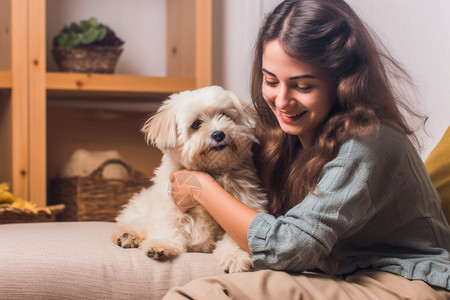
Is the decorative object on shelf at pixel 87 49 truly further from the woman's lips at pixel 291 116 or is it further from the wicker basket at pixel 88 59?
the woman's lips at pixel 291 116

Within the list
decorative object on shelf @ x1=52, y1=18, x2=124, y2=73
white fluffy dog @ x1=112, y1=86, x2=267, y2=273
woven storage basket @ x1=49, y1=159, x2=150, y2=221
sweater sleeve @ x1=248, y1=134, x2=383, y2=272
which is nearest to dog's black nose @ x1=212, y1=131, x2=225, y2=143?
white fluffy dog @ x1=112, y1=86, x2=267, y2=273

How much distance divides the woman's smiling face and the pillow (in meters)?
0.40

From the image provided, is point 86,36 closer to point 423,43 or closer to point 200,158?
point 200,158

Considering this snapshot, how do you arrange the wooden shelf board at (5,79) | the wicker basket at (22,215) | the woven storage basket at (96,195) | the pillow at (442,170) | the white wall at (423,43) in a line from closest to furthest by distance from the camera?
the pillow at (442,170) → the white wall at (423,43) → the wicker basket at (22,215) → the wooden shelf board at (5,79) → the woven storage basket at (96,195)

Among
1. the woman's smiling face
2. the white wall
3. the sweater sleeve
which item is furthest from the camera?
the white wall

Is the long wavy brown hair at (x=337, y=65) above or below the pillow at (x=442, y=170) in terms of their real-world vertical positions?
above

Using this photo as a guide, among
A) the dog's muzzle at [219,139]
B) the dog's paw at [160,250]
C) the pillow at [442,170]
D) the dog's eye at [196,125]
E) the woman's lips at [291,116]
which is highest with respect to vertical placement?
the woman's lips at [291,116]

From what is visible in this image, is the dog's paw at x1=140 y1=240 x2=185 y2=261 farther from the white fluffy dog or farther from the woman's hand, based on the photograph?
the woman's hand

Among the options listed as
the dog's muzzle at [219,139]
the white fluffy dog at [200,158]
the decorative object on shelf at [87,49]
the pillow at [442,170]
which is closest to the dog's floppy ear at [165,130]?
the white fluffy dog at [200,158]

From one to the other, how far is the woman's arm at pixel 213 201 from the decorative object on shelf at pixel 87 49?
1369mm

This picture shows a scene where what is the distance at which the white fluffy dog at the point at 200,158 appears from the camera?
4.93 ft

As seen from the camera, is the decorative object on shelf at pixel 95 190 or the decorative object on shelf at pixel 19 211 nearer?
the decorative object on shelf at pixel 19 211

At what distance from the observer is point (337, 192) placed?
1178 mm

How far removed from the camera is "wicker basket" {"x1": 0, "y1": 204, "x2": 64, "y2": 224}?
7.34ft
